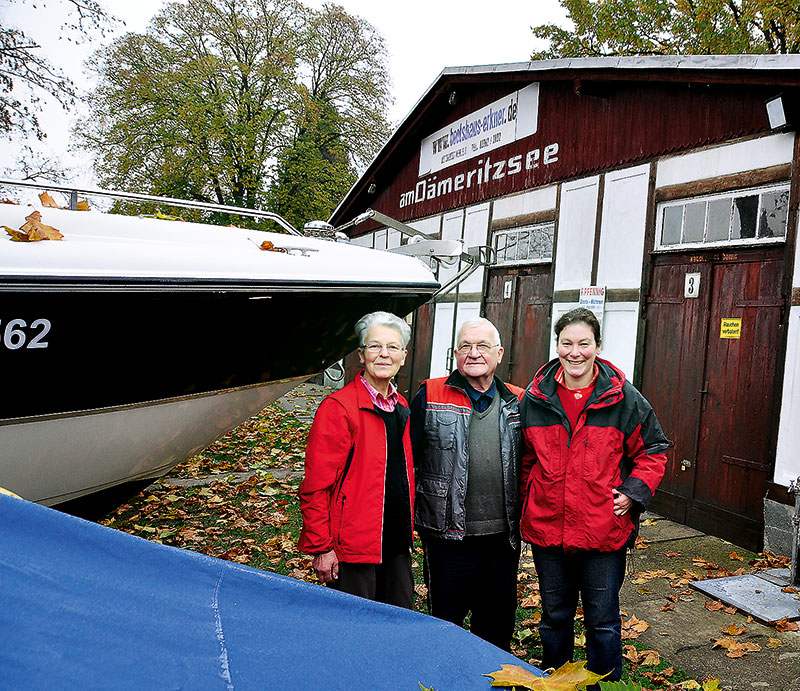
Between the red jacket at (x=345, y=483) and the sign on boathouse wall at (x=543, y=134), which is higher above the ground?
the sign on boathouse wall at (x=543, y=134)

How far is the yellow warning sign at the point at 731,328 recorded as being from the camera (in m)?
5.91

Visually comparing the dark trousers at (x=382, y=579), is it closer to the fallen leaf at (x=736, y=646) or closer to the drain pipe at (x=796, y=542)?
the fallen leaf at (x=736, y=646)

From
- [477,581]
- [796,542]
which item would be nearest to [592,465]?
[477,581]

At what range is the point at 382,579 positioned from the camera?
274cm

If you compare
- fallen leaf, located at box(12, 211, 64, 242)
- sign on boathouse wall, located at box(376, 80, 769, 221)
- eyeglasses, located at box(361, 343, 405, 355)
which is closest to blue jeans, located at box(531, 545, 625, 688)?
eyeglasses, located at box(361, 343, 405, 355)

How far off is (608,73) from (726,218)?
2519 mm

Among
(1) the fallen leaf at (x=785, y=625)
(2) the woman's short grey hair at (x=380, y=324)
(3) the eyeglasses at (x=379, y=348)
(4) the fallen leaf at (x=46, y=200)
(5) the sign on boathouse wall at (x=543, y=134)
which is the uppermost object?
(5) the sign on boathouse wall at (x=543, y=134)

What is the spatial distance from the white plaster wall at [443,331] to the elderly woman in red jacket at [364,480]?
788cm

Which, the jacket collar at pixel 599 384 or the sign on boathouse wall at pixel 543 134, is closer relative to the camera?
the jacket collar at pixel 599 384

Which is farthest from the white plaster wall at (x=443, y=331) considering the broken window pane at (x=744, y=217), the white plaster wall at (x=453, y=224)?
the broken window pane at (x=744, y=217)

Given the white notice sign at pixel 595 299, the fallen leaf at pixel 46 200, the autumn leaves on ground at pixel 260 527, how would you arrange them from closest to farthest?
1. the autumn leaves on ground at pixel 260 527
2. the fallen leaf at pixel 46 200
3. the white notice sign at pixel 595 299

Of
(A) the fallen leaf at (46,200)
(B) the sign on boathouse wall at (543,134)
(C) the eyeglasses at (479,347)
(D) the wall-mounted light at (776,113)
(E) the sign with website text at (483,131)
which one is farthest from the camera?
(E) the sign with website text at (483,131)

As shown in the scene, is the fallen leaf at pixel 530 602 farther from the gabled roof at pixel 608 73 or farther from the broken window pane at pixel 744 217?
the gabled roof at pixel 608 73

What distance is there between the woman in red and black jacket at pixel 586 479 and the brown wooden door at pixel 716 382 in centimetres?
347
